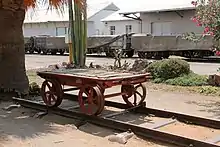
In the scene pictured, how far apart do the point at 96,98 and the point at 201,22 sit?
3.58 metres

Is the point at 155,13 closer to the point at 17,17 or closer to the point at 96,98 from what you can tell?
the point at 17,17

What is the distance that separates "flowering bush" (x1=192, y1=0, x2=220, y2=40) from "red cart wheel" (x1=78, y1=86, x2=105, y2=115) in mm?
3345

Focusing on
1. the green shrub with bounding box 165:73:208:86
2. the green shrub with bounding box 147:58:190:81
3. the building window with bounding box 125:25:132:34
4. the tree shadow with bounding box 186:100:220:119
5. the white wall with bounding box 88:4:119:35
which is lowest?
the tree shadow with bounding box 186:100:220:119

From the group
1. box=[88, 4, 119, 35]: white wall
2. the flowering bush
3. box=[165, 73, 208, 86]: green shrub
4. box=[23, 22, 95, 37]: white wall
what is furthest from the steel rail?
box=[23, 22, 95, 37]: white wall

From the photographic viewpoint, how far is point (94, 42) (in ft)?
104

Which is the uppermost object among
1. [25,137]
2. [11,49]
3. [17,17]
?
[17,17]

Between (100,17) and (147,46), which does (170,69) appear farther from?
(100,17)

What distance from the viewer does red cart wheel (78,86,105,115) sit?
7633 millimetres

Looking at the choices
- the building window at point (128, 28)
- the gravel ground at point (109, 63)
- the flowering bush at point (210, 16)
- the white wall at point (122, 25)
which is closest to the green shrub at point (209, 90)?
the flowering bush at point (210, 16)

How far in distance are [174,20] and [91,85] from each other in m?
25.1

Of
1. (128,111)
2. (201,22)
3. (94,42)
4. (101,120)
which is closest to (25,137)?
(101,120)

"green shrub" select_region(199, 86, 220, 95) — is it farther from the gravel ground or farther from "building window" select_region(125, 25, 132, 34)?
"building window" select_region(125, 25, 132, 34)

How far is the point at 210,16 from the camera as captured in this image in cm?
945

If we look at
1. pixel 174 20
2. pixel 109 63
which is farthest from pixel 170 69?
pixel 174 20
